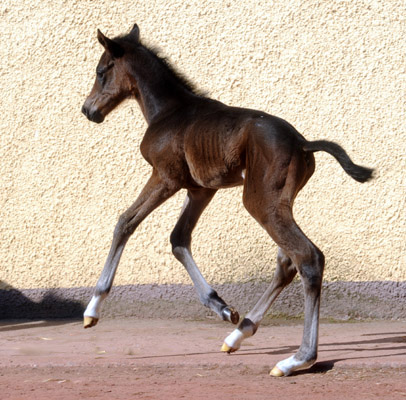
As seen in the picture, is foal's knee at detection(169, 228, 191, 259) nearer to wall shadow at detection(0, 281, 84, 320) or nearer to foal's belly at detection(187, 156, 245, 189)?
foal's belly at detection(187, 156, 245, 189)

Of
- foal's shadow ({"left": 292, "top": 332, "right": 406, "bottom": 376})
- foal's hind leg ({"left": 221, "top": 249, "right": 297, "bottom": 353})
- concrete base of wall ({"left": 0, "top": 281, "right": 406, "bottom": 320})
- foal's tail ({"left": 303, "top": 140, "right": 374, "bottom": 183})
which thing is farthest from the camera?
concrete base of wall ({"left": 0, "top": 281, "right": 406, "bottom": 320})

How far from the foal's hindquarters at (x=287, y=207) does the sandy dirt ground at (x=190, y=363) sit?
0.25 m

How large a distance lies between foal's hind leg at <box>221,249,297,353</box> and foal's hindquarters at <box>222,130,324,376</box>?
0.94 feet

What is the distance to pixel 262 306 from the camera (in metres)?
5.22

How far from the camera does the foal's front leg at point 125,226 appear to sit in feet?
17.2

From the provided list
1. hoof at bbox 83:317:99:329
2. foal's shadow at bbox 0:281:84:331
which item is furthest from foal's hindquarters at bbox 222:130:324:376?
foal's shadow at bbox 0:281:84:331

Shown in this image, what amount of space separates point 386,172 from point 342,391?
3.26 meters

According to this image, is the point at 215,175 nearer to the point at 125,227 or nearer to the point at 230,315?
the point at 125,227

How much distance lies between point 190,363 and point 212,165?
1.33 meters

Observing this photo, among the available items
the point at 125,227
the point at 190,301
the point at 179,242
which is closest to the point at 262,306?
the point at 179,242

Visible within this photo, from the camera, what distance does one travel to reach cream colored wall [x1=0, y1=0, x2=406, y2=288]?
7094 millimetres

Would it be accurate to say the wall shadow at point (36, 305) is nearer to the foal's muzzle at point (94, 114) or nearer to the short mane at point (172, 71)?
the foal's muzzle at point (94, 114)

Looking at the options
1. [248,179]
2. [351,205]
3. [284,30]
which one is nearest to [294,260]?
[248,179]

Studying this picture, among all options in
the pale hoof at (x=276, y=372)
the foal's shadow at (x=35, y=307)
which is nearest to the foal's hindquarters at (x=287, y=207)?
the pale hoof at (x=276, y=372)
